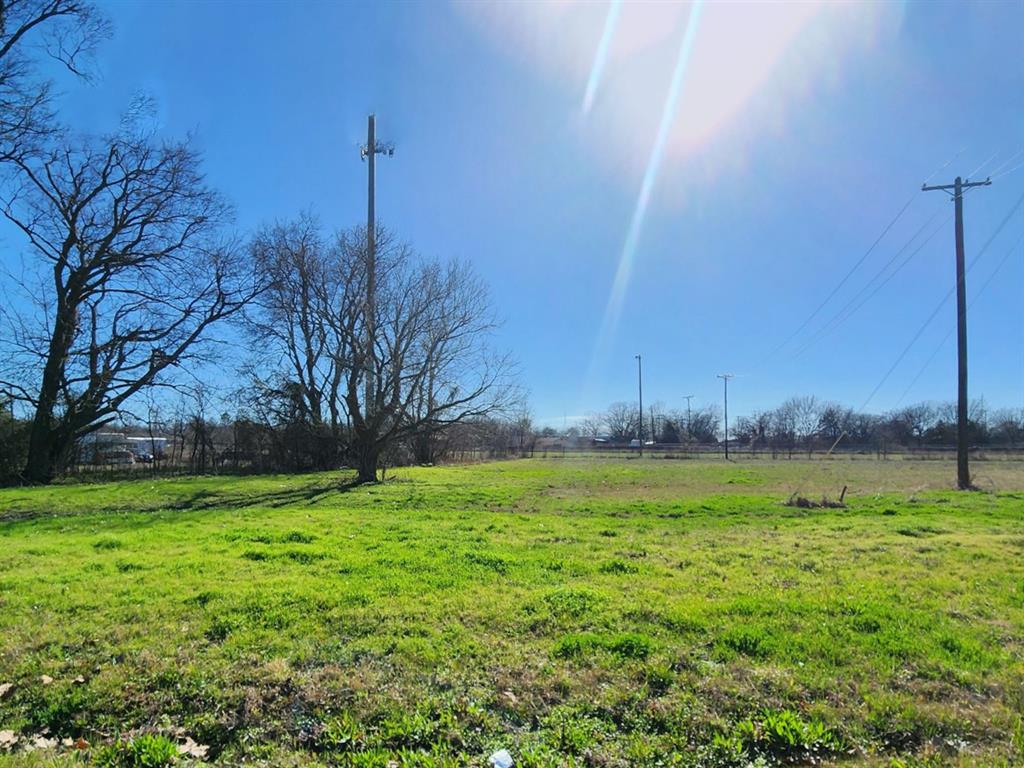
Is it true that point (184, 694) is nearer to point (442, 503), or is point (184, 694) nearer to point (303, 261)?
point (442, 503)

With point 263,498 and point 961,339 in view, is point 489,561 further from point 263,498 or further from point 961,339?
point 961,339

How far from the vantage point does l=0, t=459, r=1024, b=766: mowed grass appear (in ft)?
10.2

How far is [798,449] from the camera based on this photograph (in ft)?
247

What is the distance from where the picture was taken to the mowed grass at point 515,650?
311 cm

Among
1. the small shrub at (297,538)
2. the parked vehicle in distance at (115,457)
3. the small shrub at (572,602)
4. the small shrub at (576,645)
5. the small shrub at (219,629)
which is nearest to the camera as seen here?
the small shrub at (576,645)

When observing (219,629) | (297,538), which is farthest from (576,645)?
(297,538)

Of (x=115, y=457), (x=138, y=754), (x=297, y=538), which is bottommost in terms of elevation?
(x=297, y=538)

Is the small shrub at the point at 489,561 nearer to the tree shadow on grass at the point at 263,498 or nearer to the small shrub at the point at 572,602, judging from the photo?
A: the small shrub at the point at 572,602

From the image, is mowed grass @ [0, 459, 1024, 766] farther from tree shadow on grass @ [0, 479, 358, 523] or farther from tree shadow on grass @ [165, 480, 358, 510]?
tree shadow on grass @ [165, 480, 358, 510]

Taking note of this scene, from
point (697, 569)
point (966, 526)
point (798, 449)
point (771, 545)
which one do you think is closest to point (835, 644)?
point (697, 569)

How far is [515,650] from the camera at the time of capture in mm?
4262

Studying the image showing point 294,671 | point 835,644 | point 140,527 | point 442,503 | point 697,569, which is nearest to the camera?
point 294,671

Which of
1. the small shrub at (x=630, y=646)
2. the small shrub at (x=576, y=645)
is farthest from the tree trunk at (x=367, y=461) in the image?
the small shrub at (x=630, y=646)

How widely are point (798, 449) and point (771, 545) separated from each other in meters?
74.9
